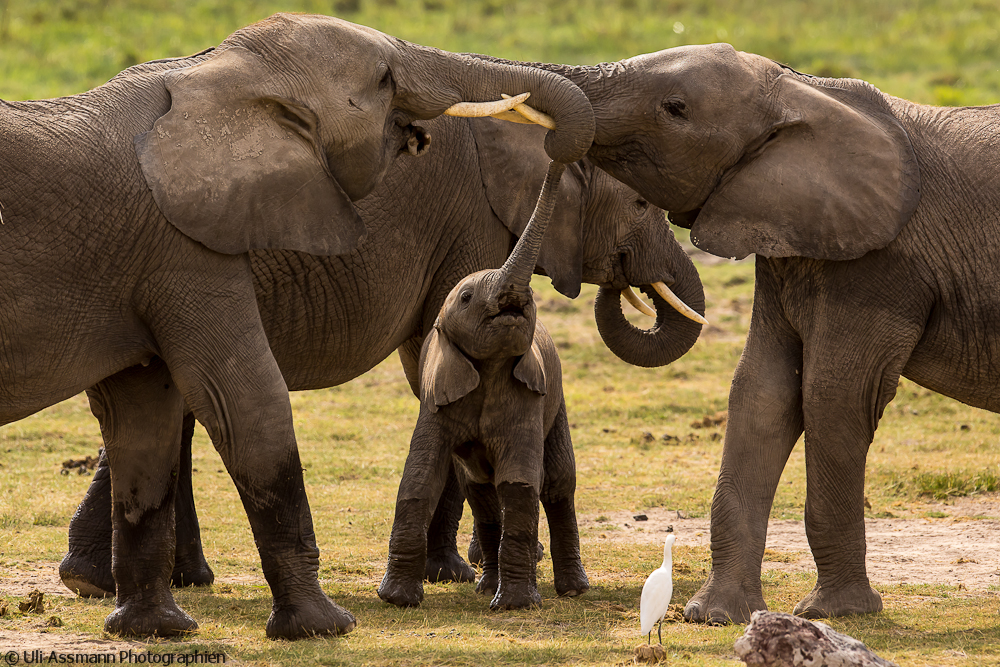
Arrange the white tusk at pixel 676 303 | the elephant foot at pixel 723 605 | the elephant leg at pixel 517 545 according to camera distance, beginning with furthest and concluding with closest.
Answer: the white tusk at pixel 676 303
the elephant leg at pixel 517 545
the elephant foot at pixel 723 605

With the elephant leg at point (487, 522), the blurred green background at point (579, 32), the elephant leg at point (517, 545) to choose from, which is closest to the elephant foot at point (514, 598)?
the elephant leg at point (517, 545)

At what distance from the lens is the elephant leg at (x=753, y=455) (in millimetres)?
6660

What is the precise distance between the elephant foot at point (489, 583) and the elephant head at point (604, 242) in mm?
1665

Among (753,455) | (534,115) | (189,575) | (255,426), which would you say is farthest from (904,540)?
(255,426)

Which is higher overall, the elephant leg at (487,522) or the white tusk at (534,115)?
the white tusk at (534,115)

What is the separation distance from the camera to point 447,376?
678cm

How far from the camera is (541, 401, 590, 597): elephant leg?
7383 mm

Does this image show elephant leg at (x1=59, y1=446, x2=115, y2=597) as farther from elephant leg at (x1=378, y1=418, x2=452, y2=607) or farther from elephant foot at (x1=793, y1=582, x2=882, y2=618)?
elephant foot at (x1=793, y1=582, x2=882, y2=618)

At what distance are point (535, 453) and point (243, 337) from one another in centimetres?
162

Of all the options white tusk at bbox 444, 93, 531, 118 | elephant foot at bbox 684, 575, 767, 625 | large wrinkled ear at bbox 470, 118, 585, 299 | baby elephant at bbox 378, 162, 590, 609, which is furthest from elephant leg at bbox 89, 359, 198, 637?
elephant foot at bbox 684, 575, 767, 625

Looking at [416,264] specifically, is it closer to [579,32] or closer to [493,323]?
[493,323]

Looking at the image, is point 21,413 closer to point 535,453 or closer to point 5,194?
point 5,194

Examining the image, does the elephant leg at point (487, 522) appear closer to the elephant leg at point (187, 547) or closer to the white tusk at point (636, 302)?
the elephant leg at point (187, 547)

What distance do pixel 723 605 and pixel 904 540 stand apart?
8.51 feet
